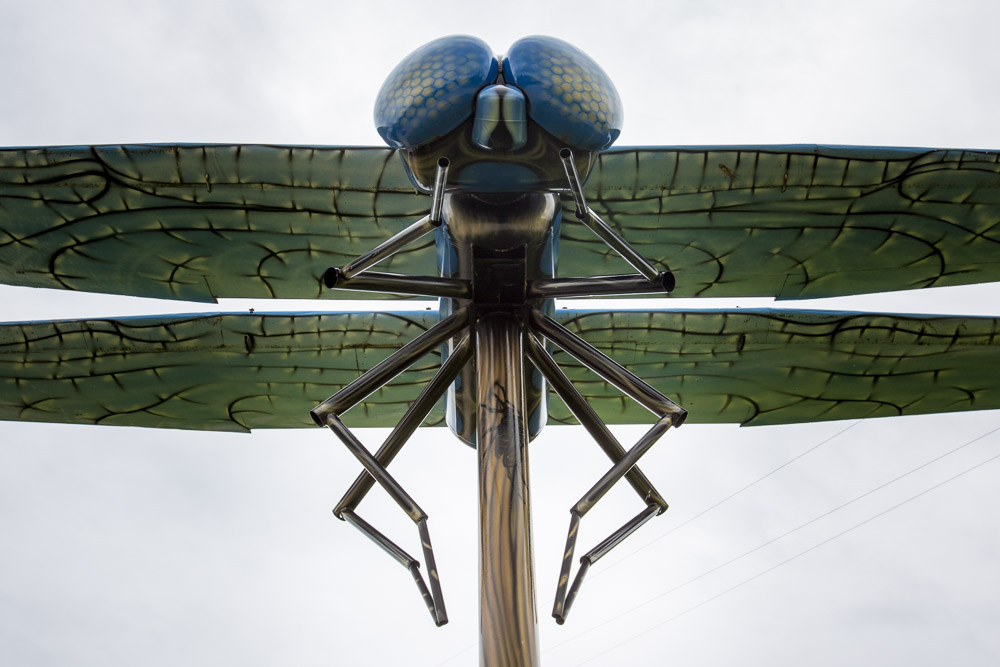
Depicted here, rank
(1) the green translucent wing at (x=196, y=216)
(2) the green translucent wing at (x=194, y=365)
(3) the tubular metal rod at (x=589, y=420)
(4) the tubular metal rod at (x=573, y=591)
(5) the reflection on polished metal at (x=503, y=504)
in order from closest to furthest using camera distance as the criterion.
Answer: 1. (5) the reflection on polished metal at (x=503, y=504)
2. (4) the tubular metal rod at (x=573, y=591)
3. (3) the tubular metal rod at (x=589, y=420)
4. (1) the green translucent wing at (x=196, y=216)
5. (2) the green translucent wing at (x=194, y=365)

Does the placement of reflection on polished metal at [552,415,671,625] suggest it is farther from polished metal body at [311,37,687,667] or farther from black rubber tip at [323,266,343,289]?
black rubber tip at [323,266,343,289]

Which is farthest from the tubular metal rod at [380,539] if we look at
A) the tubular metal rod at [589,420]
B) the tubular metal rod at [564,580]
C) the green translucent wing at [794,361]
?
the green translucent wing at [794,361]

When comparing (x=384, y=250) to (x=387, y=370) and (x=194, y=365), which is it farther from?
(x=194, y=365)

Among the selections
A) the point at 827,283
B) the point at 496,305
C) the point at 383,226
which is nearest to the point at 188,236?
the point at 383,226

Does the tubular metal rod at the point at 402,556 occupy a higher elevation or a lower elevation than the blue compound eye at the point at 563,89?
lower

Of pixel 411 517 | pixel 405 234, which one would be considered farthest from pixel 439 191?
pixel 411 517

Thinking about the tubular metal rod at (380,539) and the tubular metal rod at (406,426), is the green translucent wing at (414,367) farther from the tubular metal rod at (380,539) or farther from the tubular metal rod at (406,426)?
the tubular metal rod at (380,539)

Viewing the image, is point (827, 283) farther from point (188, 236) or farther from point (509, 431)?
point (188, 236)
